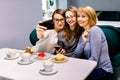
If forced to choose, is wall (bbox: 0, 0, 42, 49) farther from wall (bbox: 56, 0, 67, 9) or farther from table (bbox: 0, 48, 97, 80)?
wall (bbox: 56, 0, 67, 9)

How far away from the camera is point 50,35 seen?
214cm

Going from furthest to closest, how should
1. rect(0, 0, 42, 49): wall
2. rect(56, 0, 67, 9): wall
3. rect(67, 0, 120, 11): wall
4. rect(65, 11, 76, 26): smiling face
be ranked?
rect(56, 0, 67, 9): wall
rect(67, 0, 120, 11): wall
rect(0, 0, 42, 49): wall
rect(65, 11, 76, 26): smiling face

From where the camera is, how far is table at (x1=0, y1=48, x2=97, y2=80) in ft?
4.62

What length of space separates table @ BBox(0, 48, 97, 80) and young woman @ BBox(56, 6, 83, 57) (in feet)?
1.27

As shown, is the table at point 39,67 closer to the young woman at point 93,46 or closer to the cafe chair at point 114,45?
the young woman at point 93,46

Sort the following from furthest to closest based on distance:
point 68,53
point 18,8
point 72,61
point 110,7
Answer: point 110,7 < point 18,8 < point 68,53 < point 72,61

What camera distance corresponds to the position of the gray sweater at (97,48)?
73.4 inches

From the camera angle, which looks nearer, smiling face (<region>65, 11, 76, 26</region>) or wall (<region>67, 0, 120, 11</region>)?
smiling face (<region>65, 11, 76, 26</region>)

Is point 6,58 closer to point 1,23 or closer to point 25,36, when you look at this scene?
point 1,23

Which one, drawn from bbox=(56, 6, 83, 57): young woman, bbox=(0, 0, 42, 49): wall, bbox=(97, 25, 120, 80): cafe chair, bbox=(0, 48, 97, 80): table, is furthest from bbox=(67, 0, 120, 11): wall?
bbox=(0, 48, 97, 80): table

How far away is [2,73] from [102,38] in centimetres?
99

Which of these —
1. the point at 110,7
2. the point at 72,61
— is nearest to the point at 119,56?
the point at 72,61

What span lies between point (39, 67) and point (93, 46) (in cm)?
58

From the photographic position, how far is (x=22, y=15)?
95.5 inches
